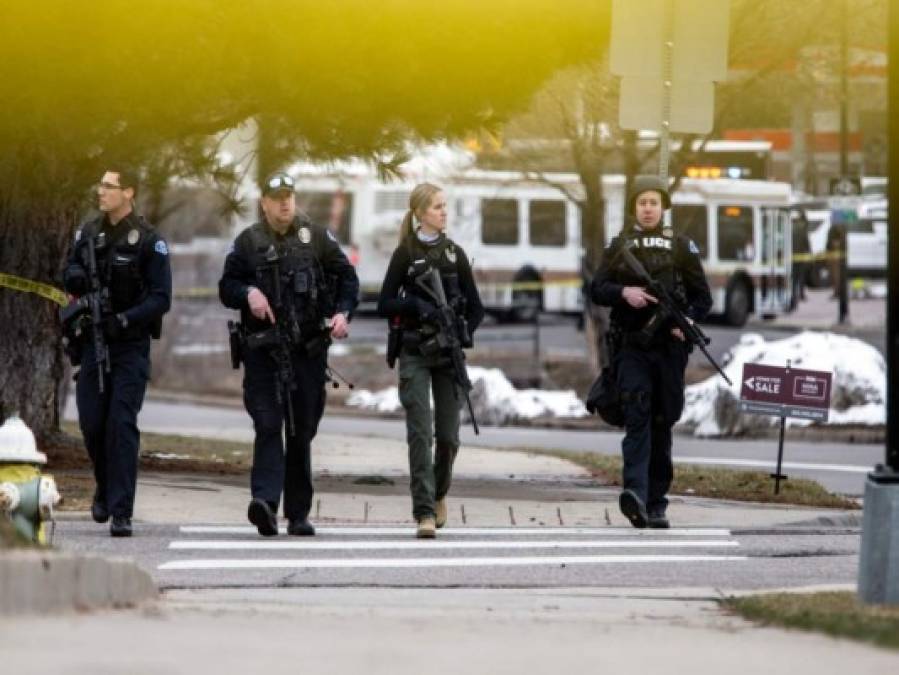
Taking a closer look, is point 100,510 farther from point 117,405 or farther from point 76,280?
point 76,280

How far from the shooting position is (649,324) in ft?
42.3

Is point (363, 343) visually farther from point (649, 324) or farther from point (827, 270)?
point (649, 324)

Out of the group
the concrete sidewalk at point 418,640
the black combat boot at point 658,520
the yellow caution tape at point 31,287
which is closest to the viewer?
the concrete sidewalk at point 418,640

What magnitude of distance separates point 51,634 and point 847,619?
2.83m

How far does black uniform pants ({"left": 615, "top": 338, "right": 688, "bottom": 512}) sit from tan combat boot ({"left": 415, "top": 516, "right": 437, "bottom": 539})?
124cm

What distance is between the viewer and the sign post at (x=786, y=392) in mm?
15438

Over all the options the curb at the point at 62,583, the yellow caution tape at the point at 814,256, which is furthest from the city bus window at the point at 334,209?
the curb at the point at 62,583

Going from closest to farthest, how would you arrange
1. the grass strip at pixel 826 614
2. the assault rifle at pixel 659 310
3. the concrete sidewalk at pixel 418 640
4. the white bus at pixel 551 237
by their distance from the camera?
1. the concrete sidewalk at pixel 418 640
2. the grass strip at pixel 826 614
3. the assault rifle at pixel 659 310
4. the white bus at pixel 551 237

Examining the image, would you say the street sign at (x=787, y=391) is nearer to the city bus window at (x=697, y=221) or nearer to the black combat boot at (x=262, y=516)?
the black combat boot at (x=262, y=516)

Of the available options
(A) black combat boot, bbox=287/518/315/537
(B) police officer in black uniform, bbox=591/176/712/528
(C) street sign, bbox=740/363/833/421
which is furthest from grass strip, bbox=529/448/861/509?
(A) black combat boot, bbox=287/518/315/537

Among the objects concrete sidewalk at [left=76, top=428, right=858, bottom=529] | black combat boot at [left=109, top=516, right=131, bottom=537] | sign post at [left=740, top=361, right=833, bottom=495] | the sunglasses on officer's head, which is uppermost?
the sunglasses on officer's head

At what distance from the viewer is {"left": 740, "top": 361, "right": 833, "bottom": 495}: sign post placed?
50.6ft

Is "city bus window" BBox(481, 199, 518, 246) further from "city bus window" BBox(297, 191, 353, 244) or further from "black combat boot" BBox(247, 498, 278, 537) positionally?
"black combat boot" BBox(247, 498, 278, 537)

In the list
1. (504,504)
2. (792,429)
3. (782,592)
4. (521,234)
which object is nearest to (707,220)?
(521,234)
